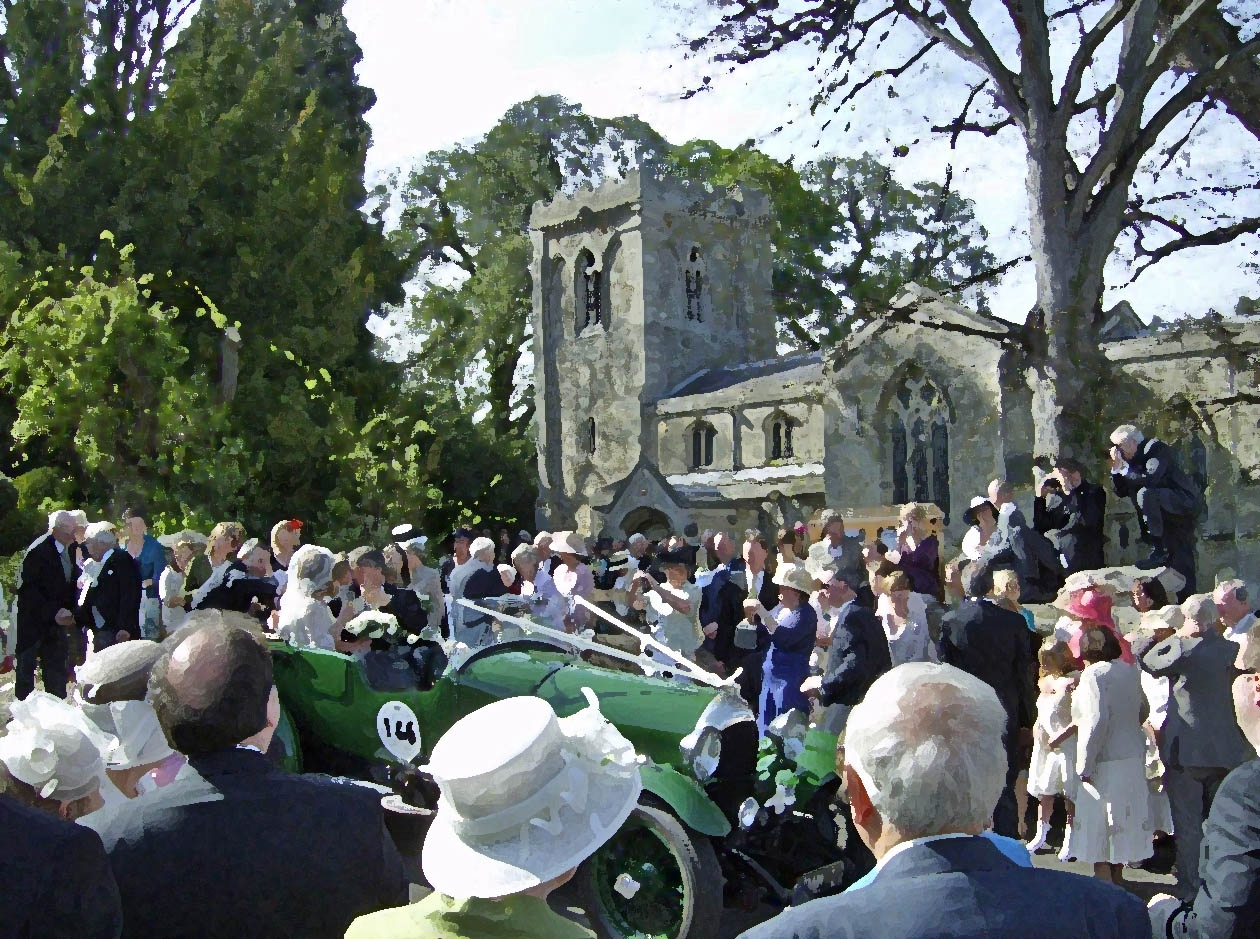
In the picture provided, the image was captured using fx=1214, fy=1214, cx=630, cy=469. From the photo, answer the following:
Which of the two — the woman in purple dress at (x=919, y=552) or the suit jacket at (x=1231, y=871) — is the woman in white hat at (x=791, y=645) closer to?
the woman in purple dress at (x=919, y=552)

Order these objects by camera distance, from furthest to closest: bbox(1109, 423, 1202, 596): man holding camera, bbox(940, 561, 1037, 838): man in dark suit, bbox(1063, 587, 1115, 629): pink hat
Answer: bbox(1109, 423, 1202, 596): man holding camera, bbox(940, 561, 1037, 838): man in dark suit, bbox(1063, 587, 1115, 629): pink hat

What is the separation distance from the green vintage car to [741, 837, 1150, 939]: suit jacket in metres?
3.59

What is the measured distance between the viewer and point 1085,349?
42.6 feet

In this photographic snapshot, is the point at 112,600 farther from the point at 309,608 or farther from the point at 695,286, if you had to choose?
the point at 695,286

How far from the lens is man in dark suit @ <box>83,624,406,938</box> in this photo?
9.05 ft

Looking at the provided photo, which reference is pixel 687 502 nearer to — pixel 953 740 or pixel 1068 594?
pixel 1068 594

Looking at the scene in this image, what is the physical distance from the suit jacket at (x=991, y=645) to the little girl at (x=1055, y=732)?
16 cm

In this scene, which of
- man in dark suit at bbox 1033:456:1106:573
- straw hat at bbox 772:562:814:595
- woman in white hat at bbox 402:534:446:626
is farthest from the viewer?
woman in white hat at bbox 402:534:446:626

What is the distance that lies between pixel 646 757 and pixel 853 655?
71.8 inches

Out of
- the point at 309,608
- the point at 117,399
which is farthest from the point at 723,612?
the point at 117,399

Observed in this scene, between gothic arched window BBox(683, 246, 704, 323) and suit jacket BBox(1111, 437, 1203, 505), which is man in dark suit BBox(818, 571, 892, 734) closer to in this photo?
suit jacket BBox(1111, 437, 1203, 505)

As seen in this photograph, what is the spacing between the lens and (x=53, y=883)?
2.50 m

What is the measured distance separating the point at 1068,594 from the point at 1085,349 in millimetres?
6293

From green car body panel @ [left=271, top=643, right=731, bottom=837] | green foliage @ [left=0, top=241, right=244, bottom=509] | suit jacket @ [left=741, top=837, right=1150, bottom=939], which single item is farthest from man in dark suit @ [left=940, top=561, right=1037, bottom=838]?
green foliage @ [left=0, top=241, right=244, bottom=509]
